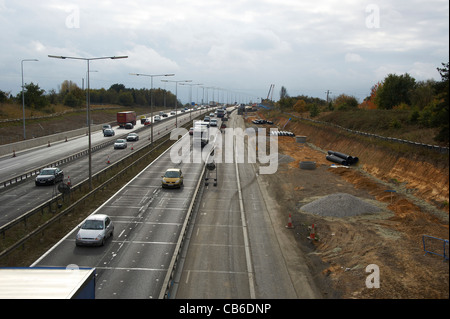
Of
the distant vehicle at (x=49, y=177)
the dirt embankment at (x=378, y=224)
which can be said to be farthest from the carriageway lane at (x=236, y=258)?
the distant vehicle at (x=49, y=177)

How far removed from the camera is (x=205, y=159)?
54375mm

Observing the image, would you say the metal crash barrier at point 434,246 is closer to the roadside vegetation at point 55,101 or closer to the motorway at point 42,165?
the motorway at point 42,165

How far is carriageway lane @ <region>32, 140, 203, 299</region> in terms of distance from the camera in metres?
17.7

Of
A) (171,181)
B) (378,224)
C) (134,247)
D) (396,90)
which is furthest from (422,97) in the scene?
(134,247)

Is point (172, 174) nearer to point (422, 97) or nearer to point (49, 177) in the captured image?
point (49, 177)

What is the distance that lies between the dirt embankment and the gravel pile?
70cm

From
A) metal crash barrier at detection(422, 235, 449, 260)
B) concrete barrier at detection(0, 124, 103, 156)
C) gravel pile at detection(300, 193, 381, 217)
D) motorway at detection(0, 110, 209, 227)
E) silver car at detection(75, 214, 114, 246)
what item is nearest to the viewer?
metal crash barrier at detection(422, 235, 449, 260)

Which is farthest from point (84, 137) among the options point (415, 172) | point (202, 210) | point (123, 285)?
point (123, 285)

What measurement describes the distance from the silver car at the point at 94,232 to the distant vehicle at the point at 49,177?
1594cm

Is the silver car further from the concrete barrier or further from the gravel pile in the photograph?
the concrete barrier

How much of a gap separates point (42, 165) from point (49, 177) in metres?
11.2

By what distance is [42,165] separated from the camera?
154 ft

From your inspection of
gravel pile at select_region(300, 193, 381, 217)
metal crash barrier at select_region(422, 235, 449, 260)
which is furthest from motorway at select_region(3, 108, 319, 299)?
metal crash barrier at select_region(422, 235, 449, 260)
